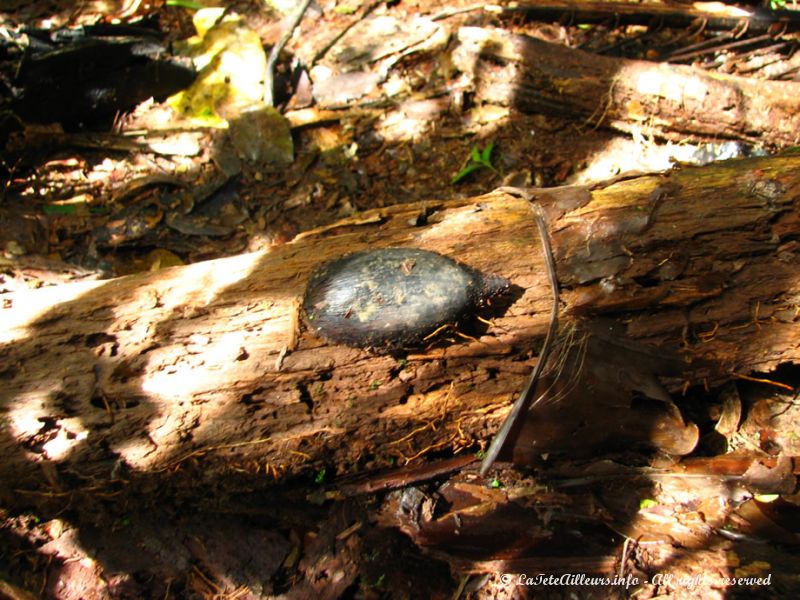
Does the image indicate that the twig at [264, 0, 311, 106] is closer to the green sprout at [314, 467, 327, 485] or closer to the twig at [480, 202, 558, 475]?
the twig at [480, 202, 558, 475]

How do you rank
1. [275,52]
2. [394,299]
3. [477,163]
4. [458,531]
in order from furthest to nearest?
[275,52] → [477,163] → [458,531] → [394,299]

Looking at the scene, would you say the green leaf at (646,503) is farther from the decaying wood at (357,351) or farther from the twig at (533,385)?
the twig at (533,385)

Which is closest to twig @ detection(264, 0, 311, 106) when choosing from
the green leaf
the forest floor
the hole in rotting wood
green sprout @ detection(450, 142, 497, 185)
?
green sprout @ detection(450, 142, 497, 185)

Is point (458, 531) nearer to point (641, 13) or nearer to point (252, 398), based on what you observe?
point (252, 398)

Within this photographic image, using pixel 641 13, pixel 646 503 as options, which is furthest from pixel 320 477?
pixel 641 13

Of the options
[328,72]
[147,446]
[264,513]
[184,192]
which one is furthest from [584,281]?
[328,72]
